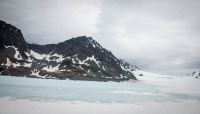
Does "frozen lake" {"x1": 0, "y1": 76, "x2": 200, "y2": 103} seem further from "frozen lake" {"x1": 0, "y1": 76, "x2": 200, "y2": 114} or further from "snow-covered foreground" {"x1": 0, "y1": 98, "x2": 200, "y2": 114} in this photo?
"snow-covered foreground" {"x1": 0, "y1": 98, "x2": 200, "y2": 114}

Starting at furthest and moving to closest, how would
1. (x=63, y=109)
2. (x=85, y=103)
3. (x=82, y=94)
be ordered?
1. (x=82, y=94)
2. (x=85, y=103)
3. (x=63, y=109)

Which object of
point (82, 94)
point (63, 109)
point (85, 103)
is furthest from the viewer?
point (82, 94)

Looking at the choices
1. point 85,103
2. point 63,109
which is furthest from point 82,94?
point 63,109

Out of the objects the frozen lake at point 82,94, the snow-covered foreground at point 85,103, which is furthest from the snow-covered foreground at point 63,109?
the frozen lake at point 82,94

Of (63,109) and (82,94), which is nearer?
(63,109)

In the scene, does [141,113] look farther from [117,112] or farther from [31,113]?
[31,113]

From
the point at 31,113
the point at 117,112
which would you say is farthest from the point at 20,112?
the point at 117,112


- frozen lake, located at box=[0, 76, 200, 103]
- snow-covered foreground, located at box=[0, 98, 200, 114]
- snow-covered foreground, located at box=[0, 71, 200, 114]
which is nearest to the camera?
snow-covered foreground, located at box=[0, 98, 200, 114]

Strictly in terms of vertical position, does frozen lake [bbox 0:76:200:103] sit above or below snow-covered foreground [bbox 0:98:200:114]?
above

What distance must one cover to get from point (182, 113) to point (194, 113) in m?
1.43

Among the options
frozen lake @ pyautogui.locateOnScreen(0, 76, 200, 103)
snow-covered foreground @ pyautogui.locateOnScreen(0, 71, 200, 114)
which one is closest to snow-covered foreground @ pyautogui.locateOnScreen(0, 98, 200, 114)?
snow-covered foreground @ pyautogui.locateOnScreen(0, 71, 200, 114)

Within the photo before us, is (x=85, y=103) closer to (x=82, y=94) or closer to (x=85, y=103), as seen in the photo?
(x=85, y=103)

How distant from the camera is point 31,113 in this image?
65.4 ft

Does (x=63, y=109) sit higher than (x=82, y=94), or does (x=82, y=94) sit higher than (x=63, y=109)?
(x=82, y=94)
